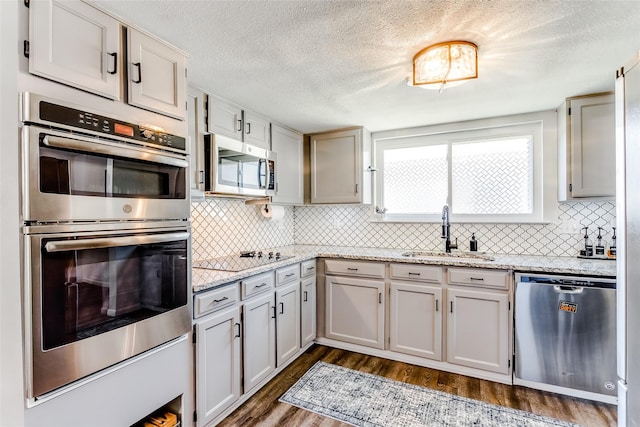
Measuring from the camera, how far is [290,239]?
3818 mm

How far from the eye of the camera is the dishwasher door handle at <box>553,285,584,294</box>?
7.10 ft

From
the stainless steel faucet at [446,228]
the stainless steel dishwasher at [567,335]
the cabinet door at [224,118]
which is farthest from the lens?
the stainless steel faucet at [446,228]

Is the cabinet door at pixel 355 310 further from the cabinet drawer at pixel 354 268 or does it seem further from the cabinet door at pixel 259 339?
the cabinet door at pixel 259 339

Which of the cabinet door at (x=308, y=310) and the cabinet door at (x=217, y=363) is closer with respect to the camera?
the cabinet door at (x=217, y=363)

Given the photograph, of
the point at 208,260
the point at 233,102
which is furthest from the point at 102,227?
the point at 233,102

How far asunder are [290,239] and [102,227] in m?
2.66

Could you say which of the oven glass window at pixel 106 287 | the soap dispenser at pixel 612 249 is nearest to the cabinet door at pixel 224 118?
the oven glass window at pixel 106 287

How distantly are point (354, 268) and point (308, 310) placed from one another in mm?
595

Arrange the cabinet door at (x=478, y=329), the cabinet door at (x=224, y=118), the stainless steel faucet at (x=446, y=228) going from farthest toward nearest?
the stainless steel faucet at (x=446, y=228) < the cabinet door at (x=478, y=329) < the cabinet door at (x=224, y=118)

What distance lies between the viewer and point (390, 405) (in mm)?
2127

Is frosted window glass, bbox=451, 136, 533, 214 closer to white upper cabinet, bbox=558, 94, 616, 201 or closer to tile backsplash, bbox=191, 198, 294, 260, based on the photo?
white upper cabinet, bbox=558, 94, 616, 201

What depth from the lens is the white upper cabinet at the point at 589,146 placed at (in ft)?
7.80

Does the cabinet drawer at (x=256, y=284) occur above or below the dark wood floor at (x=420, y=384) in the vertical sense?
above

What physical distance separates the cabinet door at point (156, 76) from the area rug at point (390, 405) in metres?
2.03
